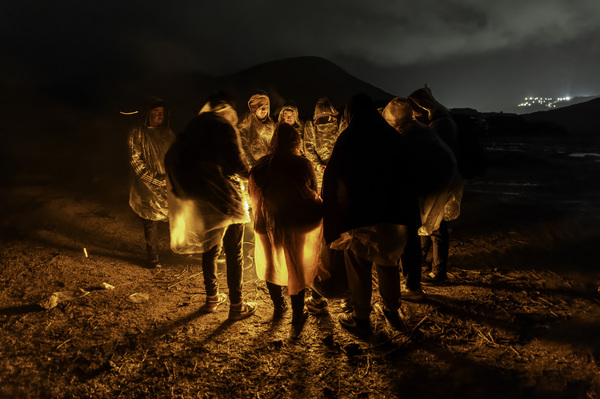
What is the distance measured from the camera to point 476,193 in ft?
27.8

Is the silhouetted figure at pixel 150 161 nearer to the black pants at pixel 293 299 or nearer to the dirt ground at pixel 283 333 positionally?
the dirt ground at pixel 283 333

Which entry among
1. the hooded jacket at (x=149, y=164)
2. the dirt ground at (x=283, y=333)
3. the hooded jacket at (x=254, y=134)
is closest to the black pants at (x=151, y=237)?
the hooded jacket at (x=149, y=164)

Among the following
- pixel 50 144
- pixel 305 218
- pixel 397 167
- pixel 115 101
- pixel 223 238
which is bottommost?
pixel 223 238

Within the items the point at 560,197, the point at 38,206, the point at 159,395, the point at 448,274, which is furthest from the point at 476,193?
the point at 38,206

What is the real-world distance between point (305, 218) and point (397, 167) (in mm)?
845

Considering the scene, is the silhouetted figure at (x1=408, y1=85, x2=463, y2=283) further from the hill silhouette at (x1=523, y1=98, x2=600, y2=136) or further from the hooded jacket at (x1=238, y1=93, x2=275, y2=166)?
the hill silhouette at (x1=523, y1=98, x2=600, y2=136)

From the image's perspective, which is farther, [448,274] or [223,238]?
[448,274]

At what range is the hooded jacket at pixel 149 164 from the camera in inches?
159

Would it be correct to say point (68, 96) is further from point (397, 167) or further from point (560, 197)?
point (560, 197)

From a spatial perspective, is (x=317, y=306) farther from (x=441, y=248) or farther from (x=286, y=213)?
(x=441, y=248)

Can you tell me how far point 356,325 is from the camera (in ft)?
9.70

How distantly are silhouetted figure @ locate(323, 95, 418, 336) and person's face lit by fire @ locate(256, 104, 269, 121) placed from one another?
2.43 m

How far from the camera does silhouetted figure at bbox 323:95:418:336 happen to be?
8.43 ft

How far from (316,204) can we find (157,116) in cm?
261
